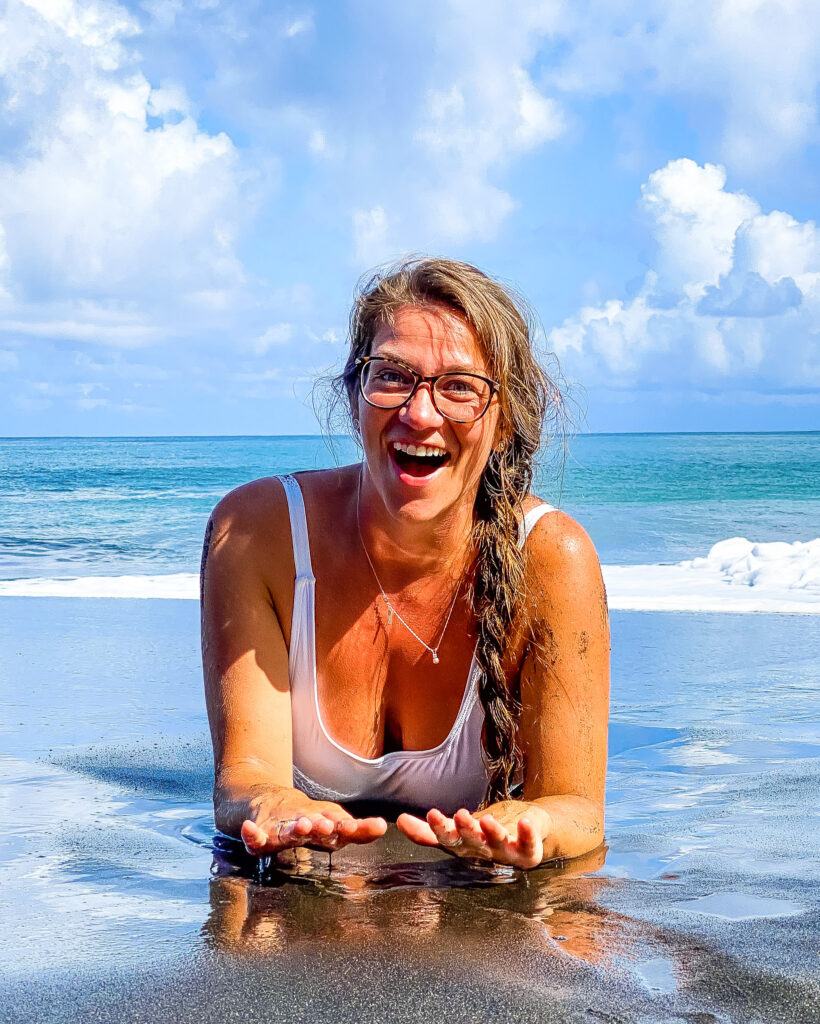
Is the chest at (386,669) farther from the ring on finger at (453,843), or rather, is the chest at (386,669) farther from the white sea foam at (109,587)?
the white sea foam at (109,587)

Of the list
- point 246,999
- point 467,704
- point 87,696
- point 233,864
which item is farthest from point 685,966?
point 87,696

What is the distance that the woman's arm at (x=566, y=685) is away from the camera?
9.44 feet

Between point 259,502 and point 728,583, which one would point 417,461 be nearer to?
point 259,502

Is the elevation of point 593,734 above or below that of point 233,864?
above

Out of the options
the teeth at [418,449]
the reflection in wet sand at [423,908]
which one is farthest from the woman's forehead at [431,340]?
the reflection in wet sand at [423,908]

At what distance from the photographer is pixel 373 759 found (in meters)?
3.04

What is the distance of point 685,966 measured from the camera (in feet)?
6.84

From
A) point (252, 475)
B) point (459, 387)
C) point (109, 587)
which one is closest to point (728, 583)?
point (109, 587)

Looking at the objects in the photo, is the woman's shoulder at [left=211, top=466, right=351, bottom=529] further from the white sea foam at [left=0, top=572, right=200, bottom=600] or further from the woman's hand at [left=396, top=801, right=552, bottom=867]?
the white sea foam at [left=0, top=572, right=200, bottom=600]

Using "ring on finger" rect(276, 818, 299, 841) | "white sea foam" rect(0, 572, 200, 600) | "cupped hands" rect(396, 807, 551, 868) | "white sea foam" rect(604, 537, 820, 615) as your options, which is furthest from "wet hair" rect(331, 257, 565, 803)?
"white sea foam" rect(0, 572, 200, 600)

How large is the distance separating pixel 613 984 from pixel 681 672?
13.5ft

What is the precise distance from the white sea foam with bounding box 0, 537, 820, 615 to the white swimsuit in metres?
5.90

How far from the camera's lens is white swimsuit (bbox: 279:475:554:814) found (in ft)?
9.88

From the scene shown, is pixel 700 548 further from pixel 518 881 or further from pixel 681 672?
pixel 518 881
